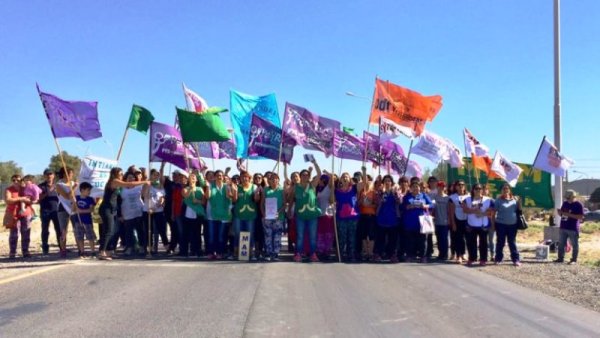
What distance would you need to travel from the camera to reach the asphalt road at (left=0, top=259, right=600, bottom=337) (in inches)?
199

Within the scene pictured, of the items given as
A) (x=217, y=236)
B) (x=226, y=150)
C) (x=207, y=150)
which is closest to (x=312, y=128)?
(x=207, y=150)

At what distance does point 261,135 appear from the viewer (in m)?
11.9

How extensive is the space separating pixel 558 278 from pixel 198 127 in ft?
26.0

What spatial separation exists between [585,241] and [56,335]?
70.6 feet

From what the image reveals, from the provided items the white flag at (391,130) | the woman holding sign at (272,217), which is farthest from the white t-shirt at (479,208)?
the woman holding sign at (272,217)

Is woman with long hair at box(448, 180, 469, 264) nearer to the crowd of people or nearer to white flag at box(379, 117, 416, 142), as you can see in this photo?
the crowd of people

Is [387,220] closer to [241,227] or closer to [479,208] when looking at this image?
[479,208]

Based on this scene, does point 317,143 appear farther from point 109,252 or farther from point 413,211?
point 109,252

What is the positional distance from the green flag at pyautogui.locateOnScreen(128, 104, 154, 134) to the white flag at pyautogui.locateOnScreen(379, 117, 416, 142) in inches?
236

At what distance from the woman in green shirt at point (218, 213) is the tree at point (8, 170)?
6537 centimetres

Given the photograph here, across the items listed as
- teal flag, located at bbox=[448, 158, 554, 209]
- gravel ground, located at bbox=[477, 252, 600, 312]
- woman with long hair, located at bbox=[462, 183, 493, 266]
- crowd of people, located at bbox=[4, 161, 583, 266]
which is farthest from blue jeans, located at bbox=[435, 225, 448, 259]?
teal flag, located at bbox=[448, 158, 554, 209]

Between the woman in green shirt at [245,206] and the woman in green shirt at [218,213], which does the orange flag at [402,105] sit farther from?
the woman in green shirt at [218,213]

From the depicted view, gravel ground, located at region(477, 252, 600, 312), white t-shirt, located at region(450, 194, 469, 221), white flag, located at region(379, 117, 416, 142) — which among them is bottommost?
gravel ground, located at region(477, 252, 600, 312)

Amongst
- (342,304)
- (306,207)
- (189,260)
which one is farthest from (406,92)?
(342,304)
